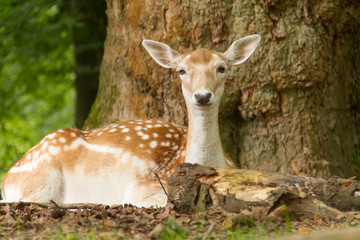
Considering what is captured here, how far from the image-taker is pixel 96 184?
479cm

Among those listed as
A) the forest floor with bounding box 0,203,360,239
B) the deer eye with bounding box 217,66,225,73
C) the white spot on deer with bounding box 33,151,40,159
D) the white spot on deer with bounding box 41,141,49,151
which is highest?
the deer eye with bounding box 217,66,225,73

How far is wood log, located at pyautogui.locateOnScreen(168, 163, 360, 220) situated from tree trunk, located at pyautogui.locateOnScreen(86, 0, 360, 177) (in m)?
1.90

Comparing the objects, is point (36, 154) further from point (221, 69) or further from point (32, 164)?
point (221, 69)

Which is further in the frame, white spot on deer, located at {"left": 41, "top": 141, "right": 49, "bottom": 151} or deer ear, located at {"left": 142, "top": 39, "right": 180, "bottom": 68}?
white spot on deer, located at {"left": 41, "top": 141, "right": 49, "bottom": 151}

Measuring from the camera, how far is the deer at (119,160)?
4.54 m

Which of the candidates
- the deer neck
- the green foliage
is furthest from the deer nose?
the green foliage

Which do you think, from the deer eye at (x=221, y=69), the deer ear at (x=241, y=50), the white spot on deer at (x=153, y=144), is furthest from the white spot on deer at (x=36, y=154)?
the deer ear at (x=241, y=50)

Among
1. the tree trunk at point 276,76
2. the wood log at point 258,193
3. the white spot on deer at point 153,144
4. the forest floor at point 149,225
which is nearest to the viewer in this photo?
the forest floor at point 149,225

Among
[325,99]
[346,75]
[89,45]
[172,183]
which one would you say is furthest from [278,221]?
[89,45]

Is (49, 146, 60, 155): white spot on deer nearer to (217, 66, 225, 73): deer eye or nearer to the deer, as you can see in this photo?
the deer

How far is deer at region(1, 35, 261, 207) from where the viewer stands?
4.54 m

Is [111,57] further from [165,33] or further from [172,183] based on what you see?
[172,183]

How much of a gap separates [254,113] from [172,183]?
216 centimetres

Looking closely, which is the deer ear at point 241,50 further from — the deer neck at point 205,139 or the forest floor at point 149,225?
the forest floor at point 149,225
